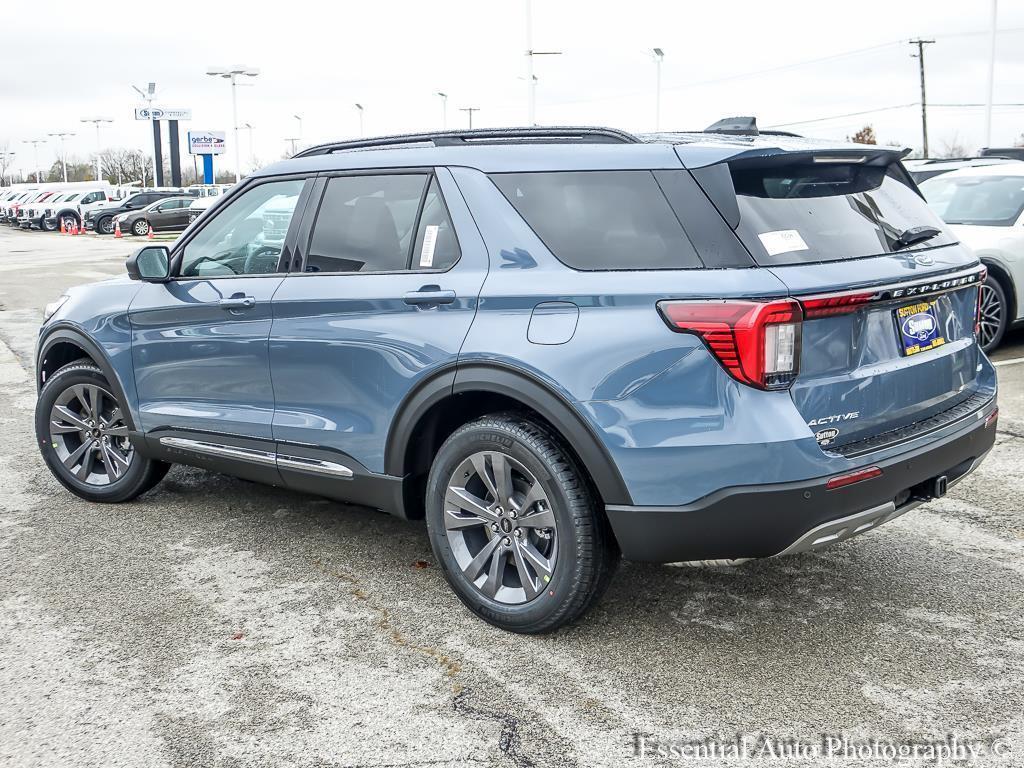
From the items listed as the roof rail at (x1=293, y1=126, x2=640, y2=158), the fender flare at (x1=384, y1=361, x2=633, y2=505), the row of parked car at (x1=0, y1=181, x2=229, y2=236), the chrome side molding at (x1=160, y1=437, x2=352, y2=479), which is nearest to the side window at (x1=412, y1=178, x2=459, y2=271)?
the roof rail at (x1=293, y1=126, x2=640, y2=158)

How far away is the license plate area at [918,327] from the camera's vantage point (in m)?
3.46

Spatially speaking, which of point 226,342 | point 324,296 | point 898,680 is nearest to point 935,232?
point 898,680

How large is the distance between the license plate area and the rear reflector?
470mm

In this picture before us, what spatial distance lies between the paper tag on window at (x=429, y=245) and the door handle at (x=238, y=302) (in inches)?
37.6

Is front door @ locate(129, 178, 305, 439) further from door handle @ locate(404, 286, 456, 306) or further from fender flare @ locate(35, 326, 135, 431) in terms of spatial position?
door handle @ locate(404, 286, 456, 306)

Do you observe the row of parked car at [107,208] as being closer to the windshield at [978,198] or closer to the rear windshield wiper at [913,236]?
the windshield at [978,198]

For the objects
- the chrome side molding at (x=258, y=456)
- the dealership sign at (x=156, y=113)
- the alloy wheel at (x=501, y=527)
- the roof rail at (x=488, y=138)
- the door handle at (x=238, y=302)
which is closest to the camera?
the alloy wheel at (x=501, y=527)

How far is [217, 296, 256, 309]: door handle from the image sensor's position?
4465 mm

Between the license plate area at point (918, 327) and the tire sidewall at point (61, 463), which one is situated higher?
the license plate area at point (918, 327)

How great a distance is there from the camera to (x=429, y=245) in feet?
12.8

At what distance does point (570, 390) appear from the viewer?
3.35 metres

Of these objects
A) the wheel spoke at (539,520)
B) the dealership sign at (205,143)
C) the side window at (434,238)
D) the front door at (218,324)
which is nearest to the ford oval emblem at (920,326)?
the wheel spoke at (539,520)

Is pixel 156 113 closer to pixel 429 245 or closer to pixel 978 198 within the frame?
pixel 978 198

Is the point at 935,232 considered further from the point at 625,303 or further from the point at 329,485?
the point at 329,485
